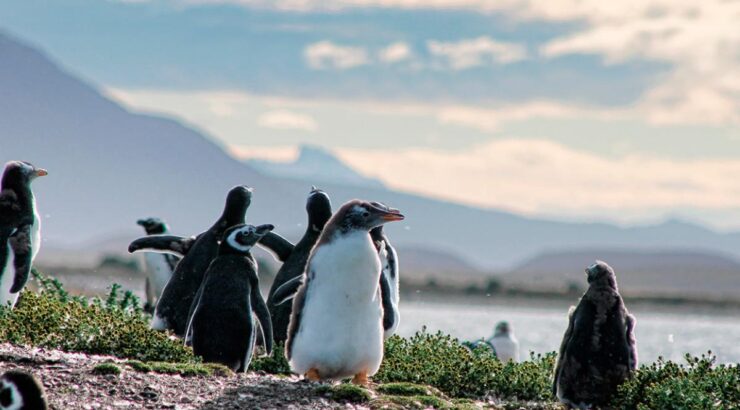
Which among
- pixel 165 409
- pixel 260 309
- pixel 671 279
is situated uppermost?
pixel 671 279

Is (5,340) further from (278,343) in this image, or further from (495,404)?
(495,404)

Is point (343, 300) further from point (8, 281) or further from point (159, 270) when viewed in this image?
point (159, 270)

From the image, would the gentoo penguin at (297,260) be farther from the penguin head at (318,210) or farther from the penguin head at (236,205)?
the penguin head at (236,205)

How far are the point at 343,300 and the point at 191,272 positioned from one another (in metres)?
3.52

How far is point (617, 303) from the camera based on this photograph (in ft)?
41.2

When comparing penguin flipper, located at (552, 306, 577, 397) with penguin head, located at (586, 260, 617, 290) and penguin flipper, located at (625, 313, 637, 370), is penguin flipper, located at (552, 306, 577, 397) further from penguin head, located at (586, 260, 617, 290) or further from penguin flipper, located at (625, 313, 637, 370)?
penguin flipper, located at (625, 313, 637, 370)

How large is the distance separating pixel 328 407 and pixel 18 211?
16.6 ft

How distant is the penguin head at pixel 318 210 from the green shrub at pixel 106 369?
12.4 ft

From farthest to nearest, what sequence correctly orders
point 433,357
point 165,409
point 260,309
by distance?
point 433,357
point 260,309
point 165,409

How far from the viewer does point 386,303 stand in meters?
12.8

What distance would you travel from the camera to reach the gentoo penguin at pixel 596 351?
1240 cm

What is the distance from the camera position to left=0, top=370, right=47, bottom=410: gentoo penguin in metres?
8.70

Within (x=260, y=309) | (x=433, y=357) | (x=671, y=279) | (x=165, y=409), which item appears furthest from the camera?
(x=671, y=279)

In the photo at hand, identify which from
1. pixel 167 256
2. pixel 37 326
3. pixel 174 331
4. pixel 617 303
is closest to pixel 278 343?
pixel 174 331
